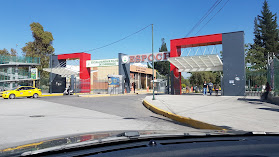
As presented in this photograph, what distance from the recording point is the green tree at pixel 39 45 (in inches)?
1706

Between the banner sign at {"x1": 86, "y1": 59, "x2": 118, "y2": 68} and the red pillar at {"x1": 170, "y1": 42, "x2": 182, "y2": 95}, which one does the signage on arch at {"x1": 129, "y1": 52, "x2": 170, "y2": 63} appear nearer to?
the red pillar at {"x1": 170, "y1": 42, "x2": 182, "y2": 95}

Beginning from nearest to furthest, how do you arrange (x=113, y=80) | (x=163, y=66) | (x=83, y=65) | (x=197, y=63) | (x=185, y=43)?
(x=197, y=63), (x=185, y=43), (x=113, y=80), (x=83, y=65), (x=163, y=66)

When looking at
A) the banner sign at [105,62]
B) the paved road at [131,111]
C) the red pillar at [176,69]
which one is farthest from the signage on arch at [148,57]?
the paved road at [131,111]

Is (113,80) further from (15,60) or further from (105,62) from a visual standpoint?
(15,60)

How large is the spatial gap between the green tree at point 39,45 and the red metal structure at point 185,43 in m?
29.8

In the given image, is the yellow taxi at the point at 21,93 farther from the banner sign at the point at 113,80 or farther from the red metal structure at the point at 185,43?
the red metal structure at the point at 185,43

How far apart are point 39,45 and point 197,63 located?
34400 millimetres

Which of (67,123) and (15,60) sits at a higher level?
(15,60)

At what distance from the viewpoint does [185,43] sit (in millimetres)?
24578

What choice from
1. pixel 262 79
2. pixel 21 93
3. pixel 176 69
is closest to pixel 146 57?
pixel 176 69

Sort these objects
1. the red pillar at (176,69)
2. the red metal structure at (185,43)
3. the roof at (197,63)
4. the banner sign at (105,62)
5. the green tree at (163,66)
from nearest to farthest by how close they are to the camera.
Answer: the roof at (197,63) → the red metal structure at (185,43) → the red pillar at (176,69) → the banner sign at (105,62) → the green tree at (163,66)

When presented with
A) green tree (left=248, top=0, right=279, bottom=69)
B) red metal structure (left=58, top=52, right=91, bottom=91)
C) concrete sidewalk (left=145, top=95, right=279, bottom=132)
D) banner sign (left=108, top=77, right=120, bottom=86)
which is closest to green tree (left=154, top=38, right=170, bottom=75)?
green tree (left=248, top=0, right=279, bottom=69)

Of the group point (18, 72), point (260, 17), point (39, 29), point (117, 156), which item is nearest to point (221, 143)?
point (117, 156)

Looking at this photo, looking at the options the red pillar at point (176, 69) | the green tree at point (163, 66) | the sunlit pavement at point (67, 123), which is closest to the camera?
the sunlit pavement at point (67, 123)
